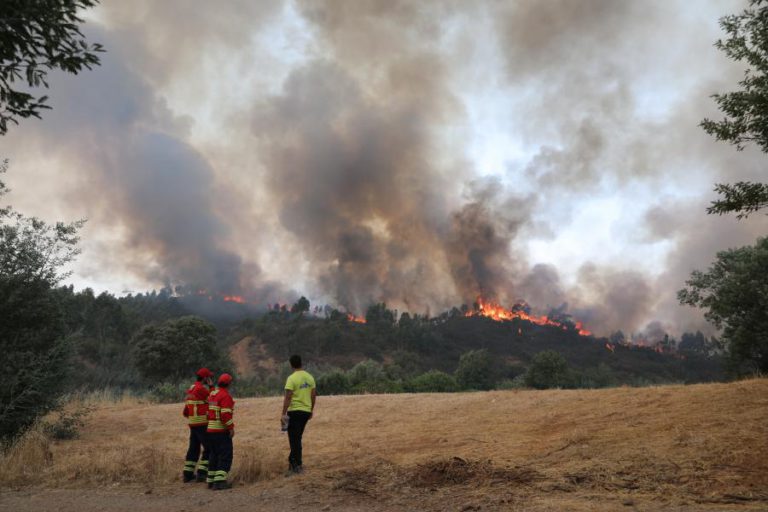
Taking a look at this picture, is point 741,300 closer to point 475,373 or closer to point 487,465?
point 487,465

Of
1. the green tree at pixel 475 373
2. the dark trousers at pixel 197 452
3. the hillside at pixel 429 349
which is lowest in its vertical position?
the dark trousers at pixel 197 452

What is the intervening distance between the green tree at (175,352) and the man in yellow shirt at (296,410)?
1745 inches

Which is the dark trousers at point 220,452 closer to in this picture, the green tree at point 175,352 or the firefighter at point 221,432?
the firefighter at point 221,432

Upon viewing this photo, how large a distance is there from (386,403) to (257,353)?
105 metres

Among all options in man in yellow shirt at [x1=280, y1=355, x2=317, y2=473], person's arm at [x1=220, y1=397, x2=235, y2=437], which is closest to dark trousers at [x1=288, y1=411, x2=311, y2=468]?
man in yellow shirt at [x1=280, y1=355, x2=317, y2=473]

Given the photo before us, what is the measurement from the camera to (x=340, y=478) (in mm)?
9531

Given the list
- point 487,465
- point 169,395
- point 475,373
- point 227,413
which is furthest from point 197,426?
point 475,373

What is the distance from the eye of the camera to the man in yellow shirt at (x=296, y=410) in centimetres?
Result: 1036

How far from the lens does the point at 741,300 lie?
94.9 ft

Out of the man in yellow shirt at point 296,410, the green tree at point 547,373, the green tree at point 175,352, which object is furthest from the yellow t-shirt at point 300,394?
the green tree at point 547,373

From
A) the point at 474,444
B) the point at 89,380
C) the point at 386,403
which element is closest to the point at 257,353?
the point at 89,380

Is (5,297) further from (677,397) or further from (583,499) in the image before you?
(677,397)

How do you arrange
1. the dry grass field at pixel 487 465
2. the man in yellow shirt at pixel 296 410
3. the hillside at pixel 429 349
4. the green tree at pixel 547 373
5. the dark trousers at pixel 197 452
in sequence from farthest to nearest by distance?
1. the hillside at pixel 429 349
2. the green tree at pixel 547 373
3. the man in yellow shirt at pixel 296 410
4. the dark trousers at pixel 197 452
5. the dry grass field at pixel 487 465

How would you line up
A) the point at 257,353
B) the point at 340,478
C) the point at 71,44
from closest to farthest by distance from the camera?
the point at 71,44 < the point at 340,478 < the point at 257,353
